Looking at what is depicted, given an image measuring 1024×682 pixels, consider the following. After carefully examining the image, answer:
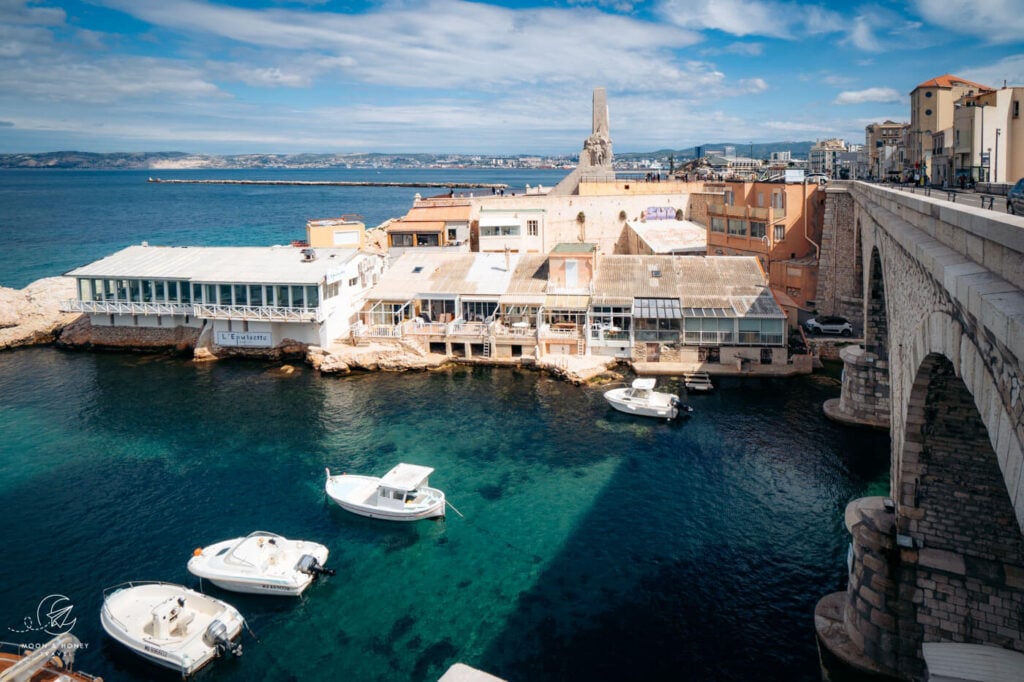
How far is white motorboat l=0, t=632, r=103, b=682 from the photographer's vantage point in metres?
19.4

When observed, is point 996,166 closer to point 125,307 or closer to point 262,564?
point 262,564

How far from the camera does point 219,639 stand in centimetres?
2272

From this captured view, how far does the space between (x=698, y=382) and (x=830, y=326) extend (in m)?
14.7

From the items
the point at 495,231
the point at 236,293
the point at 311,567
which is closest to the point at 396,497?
the point at 311,567

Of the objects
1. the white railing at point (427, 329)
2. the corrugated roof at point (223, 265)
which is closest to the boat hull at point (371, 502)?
the white railing at point (427, 329)

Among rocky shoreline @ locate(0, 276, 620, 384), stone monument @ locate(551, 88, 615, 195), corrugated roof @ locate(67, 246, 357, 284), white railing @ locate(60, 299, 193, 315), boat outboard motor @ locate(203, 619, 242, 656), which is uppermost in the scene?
stone monument @ locate(551, 88, 615, 195)

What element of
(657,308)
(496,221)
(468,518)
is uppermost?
(496,221)

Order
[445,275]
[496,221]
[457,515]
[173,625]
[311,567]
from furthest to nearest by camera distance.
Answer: [496,221] < [445,275] < [457,515] < [311,567] < [173,625]

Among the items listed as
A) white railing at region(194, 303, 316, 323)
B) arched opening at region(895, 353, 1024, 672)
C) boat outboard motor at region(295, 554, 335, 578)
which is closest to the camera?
arched opening at region(895, 353, 1024, 672)

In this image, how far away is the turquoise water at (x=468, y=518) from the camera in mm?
22891

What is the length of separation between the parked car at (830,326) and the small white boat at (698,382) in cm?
1193

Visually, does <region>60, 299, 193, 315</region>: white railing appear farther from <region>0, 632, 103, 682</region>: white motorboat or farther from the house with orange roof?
the house with orange roof

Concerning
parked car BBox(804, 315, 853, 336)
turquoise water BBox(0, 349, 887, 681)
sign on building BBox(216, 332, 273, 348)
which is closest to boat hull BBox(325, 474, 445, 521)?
turquoise water BBox(0, 349, 887, 681)

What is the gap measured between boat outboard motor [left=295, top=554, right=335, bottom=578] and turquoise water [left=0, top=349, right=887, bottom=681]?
0.76 metres
